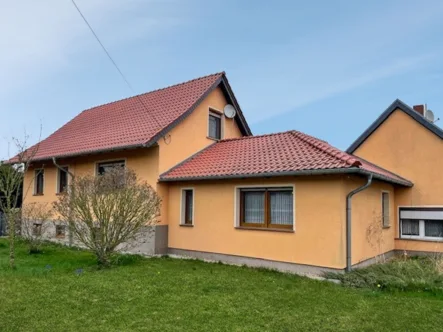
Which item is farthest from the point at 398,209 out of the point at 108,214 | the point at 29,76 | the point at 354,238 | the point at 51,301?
the point at 29,76

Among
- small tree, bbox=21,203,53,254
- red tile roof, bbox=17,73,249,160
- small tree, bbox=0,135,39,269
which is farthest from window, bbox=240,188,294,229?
small tree, bbox=21,203,53,254

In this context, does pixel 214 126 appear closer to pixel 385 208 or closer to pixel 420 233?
pixel 385 208

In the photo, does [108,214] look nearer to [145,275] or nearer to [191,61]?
[145,275]

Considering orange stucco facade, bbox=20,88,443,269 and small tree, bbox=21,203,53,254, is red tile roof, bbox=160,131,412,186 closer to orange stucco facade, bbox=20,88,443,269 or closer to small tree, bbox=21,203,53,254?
orange stucco facade, bbox=20,88,443,269

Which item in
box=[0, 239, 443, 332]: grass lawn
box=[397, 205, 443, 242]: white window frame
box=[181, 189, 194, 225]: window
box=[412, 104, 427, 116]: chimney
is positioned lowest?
box=[0, 239, 443, 332]: grass lawn

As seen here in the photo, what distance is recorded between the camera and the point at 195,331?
574 centimetres

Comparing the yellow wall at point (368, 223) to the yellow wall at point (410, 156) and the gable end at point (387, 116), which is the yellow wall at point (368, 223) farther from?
the gable end at point (387, 116)

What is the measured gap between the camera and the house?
33.7 ft

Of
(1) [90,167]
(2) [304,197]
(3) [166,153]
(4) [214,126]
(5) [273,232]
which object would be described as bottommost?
(5) [273,232]

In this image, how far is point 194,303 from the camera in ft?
23.5

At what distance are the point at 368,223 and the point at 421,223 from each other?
3.79 metres

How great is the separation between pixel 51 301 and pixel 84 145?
9.89 m

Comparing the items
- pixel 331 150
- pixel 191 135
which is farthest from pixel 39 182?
pixel 331 150

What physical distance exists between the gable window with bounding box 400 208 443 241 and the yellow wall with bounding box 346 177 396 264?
0.74 metres
